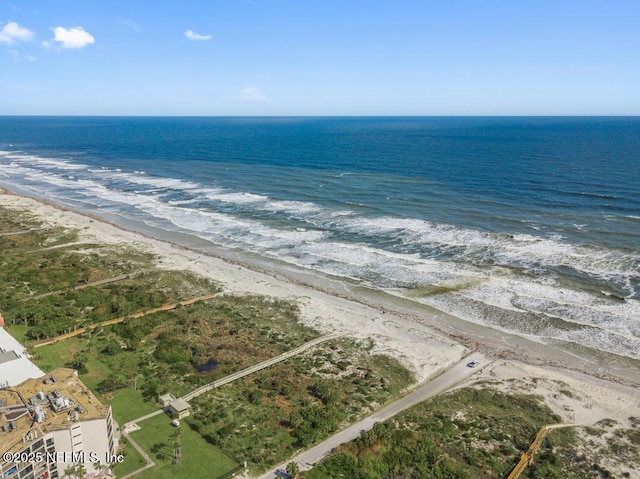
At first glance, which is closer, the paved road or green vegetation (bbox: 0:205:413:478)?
the paved road

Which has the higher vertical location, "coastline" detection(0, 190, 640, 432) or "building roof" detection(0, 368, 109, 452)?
"building roof" detection(0, 368, 109, 452)

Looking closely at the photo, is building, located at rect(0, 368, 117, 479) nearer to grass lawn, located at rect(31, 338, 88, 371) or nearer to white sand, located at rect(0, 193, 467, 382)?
grass lawn, located at rect(31, 338, 88, 371)

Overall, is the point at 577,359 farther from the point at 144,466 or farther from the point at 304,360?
the point at 144,466

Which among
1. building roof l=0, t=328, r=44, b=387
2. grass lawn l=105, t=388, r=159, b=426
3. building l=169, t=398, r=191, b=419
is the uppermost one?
building roof l=0, t=328, r=44, b=387

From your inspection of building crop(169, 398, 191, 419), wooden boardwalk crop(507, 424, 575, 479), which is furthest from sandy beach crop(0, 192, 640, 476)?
building crop(169, 398, 191, 419)

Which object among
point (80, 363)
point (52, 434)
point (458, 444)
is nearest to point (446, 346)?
point (458, 444)

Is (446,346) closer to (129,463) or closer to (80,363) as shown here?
(129,463)
